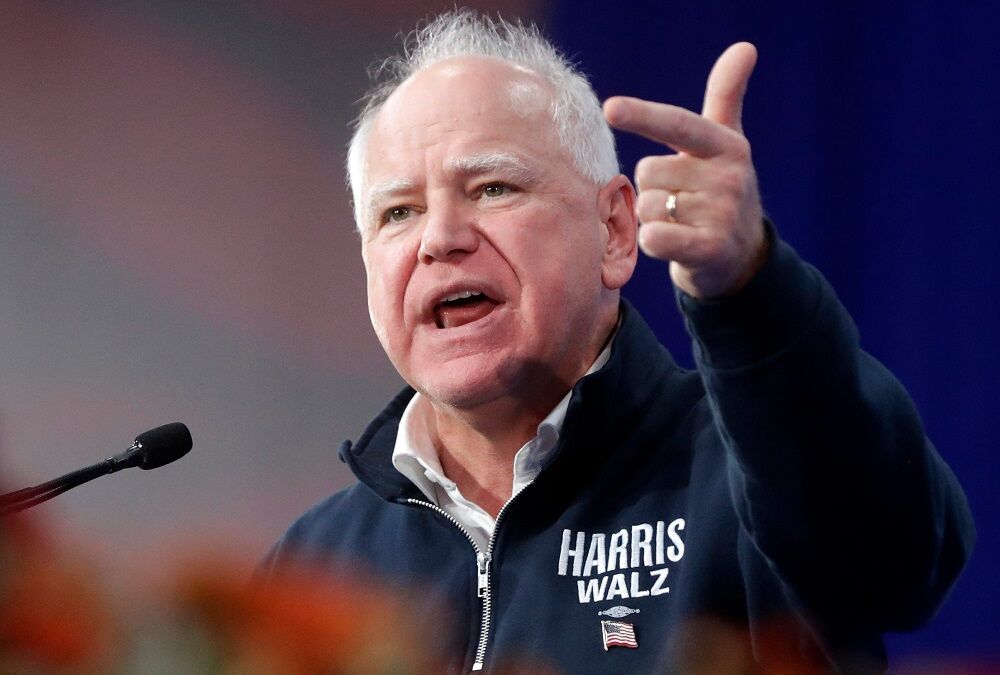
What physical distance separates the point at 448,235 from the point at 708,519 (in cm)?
54

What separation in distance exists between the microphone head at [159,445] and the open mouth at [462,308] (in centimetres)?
50

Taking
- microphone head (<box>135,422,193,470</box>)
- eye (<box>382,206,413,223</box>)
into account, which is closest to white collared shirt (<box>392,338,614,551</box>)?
eye (<box>382,206,413,223</box>)

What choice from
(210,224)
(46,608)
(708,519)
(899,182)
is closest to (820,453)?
(708,519)

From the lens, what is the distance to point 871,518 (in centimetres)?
117

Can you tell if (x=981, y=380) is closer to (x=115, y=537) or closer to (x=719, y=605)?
Answer: (x=719, y=605)

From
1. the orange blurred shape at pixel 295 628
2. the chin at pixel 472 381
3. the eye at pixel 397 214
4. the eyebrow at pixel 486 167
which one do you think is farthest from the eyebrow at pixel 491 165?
the orange blurred shape at pixel 295 628

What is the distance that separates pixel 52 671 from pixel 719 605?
4.15ft

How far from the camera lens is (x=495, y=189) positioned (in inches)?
71.8

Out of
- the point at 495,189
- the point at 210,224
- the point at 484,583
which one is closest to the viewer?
the point at 484,583

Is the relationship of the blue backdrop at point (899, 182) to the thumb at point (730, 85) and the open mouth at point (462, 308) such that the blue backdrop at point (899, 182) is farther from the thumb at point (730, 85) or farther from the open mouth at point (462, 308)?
the thumb at point (730, 85)

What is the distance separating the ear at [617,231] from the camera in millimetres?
1912

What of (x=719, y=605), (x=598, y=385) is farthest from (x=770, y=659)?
(x=598, y=385)

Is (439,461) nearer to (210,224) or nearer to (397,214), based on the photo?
(397,214)

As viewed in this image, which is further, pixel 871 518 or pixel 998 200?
pixel 998 200
